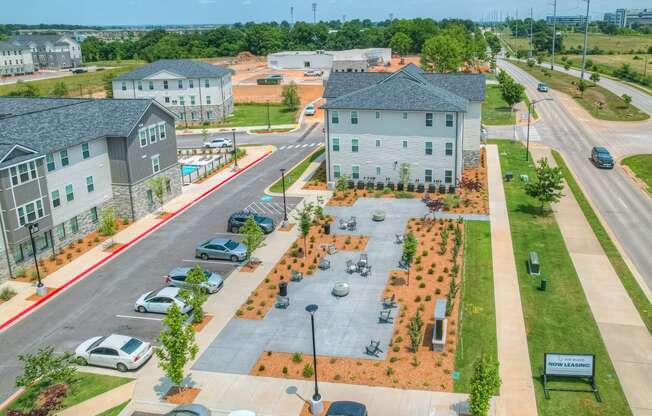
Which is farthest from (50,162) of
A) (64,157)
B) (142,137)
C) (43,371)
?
(43,371)


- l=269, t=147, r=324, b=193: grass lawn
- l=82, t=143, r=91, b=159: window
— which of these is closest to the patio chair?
l=82, t=143, r=91, b=159: window

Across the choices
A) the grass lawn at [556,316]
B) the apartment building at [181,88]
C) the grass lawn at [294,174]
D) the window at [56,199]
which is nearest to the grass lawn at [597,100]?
the grass lawn at [294,174]

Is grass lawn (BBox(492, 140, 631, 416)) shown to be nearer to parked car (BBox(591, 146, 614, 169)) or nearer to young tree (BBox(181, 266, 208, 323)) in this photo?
young tree (BBox(181, 266, 208, 323))

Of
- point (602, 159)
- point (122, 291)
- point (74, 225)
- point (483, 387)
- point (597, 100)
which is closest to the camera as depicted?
point (483, 387)

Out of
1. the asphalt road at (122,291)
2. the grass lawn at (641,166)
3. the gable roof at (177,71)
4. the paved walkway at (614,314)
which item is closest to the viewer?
the paved walkway at (614,314)

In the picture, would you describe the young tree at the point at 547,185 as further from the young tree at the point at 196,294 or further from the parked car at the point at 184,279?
the young tree at the point at 196,294

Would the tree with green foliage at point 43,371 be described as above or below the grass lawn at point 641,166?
above

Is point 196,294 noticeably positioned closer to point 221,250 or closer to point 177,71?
point 221,250

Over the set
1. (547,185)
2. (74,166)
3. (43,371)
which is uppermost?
(74,166)
